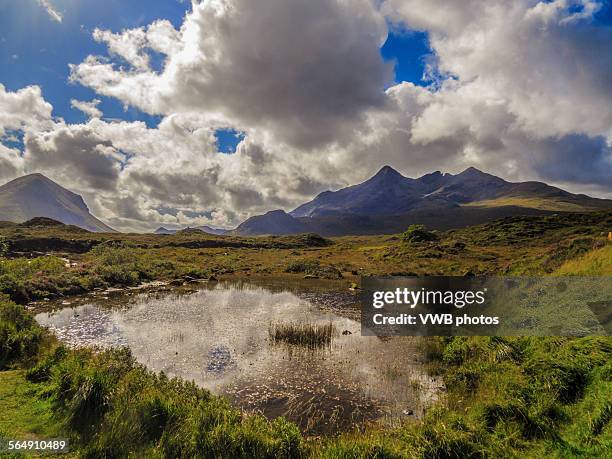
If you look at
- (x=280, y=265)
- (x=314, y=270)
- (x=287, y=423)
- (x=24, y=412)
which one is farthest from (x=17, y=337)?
(x=280, y=265)

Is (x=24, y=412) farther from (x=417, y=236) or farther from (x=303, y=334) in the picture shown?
(x=417, y=236)

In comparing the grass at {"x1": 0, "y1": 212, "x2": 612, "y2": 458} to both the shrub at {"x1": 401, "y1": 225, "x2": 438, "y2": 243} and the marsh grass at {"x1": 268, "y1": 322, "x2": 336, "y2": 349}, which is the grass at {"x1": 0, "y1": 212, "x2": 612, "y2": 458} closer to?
the marsh grass at {"x1": 268, "y1": 322, "x2": 336, "y2": 349}

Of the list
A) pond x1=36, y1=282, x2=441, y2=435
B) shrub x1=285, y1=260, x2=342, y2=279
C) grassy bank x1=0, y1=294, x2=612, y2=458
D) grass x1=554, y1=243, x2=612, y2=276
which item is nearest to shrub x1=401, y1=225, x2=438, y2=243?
shrub x1=285, y1=260, x2=342, y2=279

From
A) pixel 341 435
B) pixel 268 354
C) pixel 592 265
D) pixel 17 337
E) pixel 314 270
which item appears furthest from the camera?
pixel 314 270

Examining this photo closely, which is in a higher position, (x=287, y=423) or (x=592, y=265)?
(x=592, y=265)

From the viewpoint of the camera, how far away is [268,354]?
21.7 m

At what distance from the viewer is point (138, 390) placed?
13141 mm

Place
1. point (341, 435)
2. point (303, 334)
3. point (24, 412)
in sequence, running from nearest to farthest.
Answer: point (24, 412) < point (341, 435) < point (303, 334)

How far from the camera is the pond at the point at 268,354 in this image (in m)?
15.3

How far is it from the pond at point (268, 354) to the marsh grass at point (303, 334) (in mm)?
375

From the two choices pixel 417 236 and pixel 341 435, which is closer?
pixel 341 435

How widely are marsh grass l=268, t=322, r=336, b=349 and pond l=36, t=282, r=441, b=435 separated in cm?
37

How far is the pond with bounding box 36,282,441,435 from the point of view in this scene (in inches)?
601

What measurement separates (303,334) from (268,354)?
14.4ft
